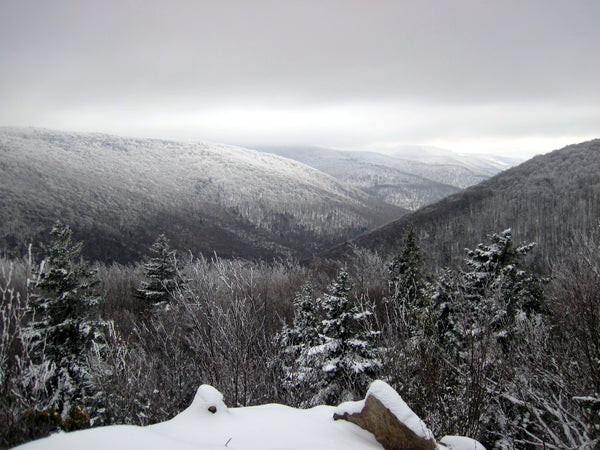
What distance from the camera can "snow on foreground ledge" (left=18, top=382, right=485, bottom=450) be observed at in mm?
3740

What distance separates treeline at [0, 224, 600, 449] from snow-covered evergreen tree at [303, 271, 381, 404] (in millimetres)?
52

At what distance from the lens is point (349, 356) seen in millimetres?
11539

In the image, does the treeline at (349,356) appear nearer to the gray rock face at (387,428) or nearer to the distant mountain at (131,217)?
the gray rock face at (387,428)

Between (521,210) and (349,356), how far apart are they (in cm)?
9980

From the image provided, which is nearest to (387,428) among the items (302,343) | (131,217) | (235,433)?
(235,433)

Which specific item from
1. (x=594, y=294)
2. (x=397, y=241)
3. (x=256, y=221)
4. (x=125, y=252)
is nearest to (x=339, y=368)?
(x=594, y=294)

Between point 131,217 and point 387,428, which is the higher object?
point 387,428

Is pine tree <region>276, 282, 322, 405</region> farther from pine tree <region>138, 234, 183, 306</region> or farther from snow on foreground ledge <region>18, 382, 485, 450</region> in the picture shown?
pine tree <region>138, 234, 183, 306</region>

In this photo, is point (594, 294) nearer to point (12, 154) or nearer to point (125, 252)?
point (125, 252)

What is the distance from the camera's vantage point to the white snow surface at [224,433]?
372 centimetres

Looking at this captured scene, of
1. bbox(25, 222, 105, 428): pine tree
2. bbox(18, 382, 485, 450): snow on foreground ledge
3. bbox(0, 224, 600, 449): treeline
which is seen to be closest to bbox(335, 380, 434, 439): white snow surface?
bbox(18, 382, 485, 450): snow on foreground ledge

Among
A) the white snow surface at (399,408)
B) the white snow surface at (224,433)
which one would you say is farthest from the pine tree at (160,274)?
the white snow surface at (399,408)

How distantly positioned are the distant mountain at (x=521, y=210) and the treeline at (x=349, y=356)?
65133mm

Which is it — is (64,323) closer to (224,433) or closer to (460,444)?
(224,433)
